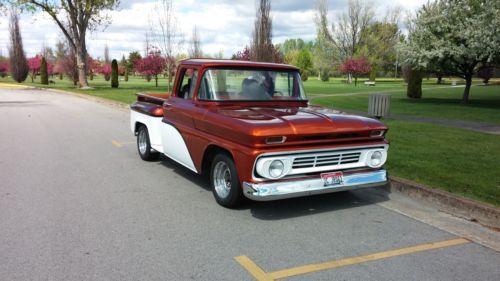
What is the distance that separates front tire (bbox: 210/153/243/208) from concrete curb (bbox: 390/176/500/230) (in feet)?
7.90

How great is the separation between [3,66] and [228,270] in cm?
8232

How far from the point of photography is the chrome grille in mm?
4730

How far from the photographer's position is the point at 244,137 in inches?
181

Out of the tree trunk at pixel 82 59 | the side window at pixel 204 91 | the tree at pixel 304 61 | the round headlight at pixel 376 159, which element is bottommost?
the round headlight at pixel 376 159

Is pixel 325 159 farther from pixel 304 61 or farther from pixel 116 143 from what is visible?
pixel 304 61

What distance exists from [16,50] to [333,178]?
182 ft

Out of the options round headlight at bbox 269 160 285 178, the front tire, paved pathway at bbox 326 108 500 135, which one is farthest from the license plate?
paved pathway at bbox 326 108 500 135

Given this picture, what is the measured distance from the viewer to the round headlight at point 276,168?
15.0 feet

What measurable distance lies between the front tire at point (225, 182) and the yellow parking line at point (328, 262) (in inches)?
46.1

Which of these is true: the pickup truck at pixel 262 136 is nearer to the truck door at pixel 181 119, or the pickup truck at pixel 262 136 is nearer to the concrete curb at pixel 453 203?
the truck door at pixel 181 119

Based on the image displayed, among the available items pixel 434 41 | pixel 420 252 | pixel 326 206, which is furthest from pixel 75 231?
pixel 434 41

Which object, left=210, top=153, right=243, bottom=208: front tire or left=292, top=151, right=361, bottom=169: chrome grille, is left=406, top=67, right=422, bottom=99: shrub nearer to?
left=292, top=151, right=361, bottom=169: chrome grille

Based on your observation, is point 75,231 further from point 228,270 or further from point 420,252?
point 420,252

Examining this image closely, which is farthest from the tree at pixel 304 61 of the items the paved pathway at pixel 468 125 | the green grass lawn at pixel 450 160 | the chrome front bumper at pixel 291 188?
the chrome front bumper at pixel 291 188
